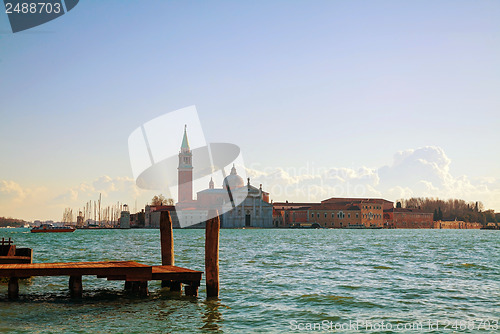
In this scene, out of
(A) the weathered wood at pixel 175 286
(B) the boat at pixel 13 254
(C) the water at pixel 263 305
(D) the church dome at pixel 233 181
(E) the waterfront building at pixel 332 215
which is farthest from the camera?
(E) the waterfront building at pixel 332 215

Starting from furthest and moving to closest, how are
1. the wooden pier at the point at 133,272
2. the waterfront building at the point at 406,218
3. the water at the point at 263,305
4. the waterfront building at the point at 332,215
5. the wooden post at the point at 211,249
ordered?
the waterfront building at the point at 406,218 < the waterfront building at the point at 332,215 < the wooden post at the point at 211,249 < the wooden pier at the point at 133,272 < the water at the point at 263,305

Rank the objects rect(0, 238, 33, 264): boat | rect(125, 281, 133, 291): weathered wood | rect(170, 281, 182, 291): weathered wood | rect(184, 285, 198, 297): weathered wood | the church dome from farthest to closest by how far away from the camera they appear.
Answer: the church dome < rect(0, 238, 33, 264): boat < rect(125, 281, 133, 291): weathered wood < rect(170, 281, 182, 291): weathered wood < rect(184, 285, 198, 297): weathered wood

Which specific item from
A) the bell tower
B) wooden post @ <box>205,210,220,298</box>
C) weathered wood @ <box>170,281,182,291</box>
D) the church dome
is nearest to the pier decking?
wooden post @ <box>205,210,220,298</box>

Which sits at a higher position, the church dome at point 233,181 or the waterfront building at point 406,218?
the church dome at point 233,181

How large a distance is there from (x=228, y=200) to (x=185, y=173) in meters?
10.3

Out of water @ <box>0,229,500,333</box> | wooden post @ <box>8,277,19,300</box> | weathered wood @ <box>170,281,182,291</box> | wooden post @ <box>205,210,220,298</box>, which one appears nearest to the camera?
water @ <box>0,229,500,333</box>

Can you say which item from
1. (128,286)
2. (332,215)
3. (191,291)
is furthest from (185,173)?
(191,291)

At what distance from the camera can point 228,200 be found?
115500mm

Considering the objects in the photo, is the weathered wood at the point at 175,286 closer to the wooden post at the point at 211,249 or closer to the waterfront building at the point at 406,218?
the wooden post at the point at 211,249

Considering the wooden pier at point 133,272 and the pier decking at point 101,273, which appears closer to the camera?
the pier decking at point 101,273

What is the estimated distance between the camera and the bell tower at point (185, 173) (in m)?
111

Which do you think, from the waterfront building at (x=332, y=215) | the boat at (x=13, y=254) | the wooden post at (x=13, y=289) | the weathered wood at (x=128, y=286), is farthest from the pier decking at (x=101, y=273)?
the waterfront building at (x=332, y=215)

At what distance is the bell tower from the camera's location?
111 metres

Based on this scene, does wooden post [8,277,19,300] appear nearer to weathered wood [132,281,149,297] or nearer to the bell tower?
weathered wood [132,281,149,297]
